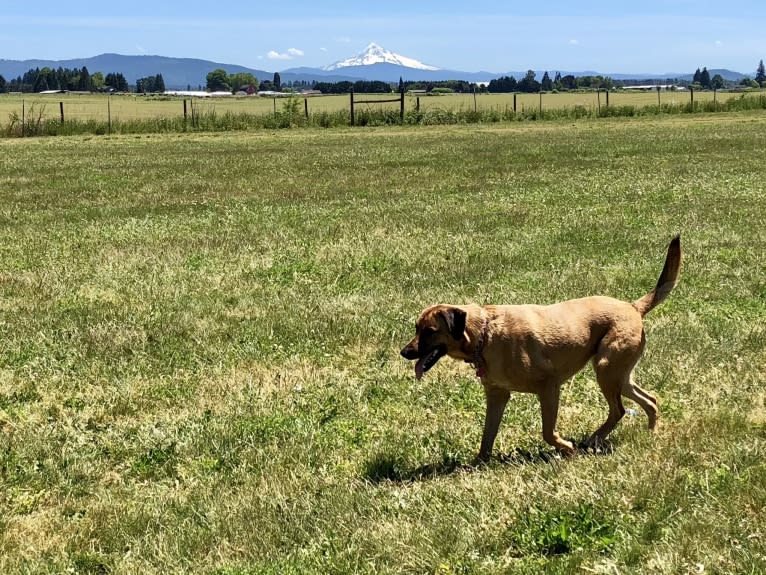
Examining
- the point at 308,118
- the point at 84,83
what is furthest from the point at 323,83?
the point at 308,118

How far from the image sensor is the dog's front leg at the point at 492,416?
4680 millimetres

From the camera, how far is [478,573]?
11.0 ft

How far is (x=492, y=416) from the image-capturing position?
4.70 meters

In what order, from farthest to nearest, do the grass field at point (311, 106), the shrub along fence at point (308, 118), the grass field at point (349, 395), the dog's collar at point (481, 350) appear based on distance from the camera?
the grass field at point (311, 106) → the shrub along fence at point (308, 118) → the dog's collar at point (481, 350) → the grass field at point (349, 395)

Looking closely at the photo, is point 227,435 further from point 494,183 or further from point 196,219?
point 494,183

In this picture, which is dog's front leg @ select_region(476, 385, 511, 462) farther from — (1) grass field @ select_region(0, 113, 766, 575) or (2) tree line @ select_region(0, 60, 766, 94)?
(2) tree line @ select_region(0, 60, 766, 94)

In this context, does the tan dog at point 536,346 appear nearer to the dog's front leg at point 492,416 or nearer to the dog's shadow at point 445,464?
the dog's front leg at point 492,416

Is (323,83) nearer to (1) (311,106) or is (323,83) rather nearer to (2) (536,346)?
(1) (311,106)

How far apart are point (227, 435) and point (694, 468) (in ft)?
9.39

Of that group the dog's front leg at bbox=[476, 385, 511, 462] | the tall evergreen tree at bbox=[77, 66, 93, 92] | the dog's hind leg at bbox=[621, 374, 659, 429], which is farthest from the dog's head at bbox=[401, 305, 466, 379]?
the tall evergreen tree at bbox=[77, 66, 93, 92]

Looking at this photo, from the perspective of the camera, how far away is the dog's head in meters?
4.33

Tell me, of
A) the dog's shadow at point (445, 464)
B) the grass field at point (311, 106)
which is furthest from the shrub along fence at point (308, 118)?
the dog's shadow at point (445, 464)

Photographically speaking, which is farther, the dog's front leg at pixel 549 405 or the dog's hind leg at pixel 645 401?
the dog's hind leg at pixel 645 401

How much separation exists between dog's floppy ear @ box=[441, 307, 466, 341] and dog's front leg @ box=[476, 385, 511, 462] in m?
0.51
